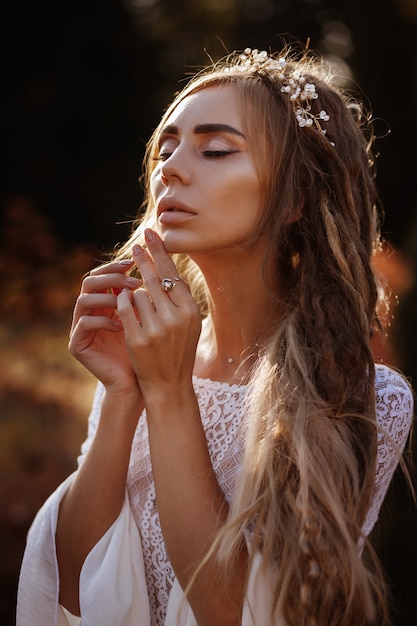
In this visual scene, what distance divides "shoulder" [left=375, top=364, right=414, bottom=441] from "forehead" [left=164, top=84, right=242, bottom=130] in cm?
83

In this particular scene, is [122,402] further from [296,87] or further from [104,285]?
[296,87]

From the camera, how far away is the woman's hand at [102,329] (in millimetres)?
1923

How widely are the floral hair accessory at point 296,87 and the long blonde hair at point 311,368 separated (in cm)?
2

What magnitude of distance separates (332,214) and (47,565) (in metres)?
1.36

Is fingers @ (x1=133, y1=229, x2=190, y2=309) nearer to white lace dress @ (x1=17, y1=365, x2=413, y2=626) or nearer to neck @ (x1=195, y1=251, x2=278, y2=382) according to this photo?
neck @ (x1=195, y1=251, x2=278, y2=382)

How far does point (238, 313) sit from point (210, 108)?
2.05 ft

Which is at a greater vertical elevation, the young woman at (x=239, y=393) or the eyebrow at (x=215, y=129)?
the eyebrow at (x=215, y=129)

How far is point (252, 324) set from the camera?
2.14m

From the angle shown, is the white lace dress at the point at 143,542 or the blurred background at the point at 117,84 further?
the blurred background at the point at 117,84

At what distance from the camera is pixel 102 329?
1.98m

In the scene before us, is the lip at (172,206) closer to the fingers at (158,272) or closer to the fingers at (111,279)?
the fingers at (158,272)

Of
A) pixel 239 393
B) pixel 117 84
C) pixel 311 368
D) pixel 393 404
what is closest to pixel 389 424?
pixel 393 404

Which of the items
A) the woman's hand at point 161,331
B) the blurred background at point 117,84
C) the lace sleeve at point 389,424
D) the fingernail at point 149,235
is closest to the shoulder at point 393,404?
the lace sleeve at point 389,424

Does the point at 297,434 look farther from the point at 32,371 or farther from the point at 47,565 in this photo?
the point at 32,371
